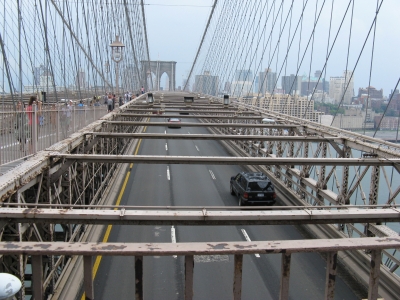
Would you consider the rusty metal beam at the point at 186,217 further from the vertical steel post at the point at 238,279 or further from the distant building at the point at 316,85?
the distant building at the point at 316,85

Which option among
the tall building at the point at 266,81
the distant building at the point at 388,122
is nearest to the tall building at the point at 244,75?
the tall building at the point at 266,81

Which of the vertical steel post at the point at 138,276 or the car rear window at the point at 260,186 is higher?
the vertical steel post at the point at 138,276

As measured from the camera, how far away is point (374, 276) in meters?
3.48

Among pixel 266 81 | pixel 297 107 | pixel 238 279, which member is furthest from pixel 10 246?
pixel 266 81

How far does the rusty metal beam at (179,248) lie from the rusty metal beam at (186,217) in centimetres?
120

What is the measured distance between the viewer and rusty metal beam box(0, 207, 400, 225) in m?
4.46

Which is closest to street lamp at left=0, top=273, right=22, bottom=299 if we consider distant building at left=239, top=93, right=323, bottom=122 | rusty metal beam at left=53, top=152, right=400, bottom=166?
rusty metal beam at left=53, top=152, right=400, bottom=166

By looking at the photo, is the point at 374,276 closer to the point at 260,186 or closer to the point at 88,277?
the point at 88,277

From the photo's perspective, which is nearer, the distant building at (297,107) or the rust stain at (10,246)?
the rust stain at (10,246)

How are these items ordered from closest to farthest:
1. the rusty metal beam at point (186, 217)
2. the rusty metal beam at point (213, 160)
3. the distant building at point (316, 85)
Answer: the rusty metal beam at point (186, 217)
the rusty metal beam at point (213, 160)
the distant building at point (316, 85)

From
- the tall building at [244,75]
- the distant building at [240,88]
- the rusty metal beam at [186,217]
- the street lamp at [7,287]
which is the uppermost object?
the tall building at [244,75]

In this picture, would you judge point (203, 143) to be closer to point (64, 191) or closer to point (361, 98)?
point (361, 98)

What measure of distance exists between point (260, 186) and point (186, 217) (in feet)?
44.8

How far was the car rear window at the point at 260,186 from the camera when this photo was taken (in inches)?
701
